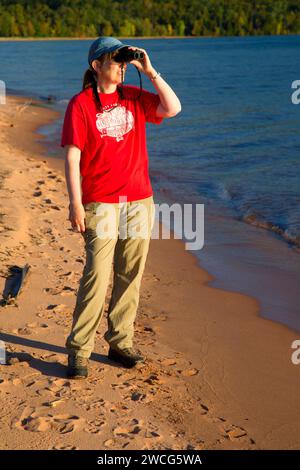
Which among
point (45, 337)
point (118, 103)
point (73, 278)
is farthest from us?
point (73, 278)

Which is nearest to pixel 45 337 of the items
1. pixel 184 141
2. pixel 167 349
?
pixel 167 349

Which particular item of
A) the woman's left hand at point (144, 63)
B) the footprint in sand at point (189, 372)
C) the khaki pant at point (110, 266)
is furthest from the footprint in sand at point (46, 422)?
the woman's left hand at point (144, 63)

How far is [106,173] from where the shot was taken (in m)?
4.13

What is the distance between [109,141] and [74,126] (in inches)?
8.8

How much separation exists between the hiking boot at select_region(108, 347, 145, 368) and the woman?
23cm

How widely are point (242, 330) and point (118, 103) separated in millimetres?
2068


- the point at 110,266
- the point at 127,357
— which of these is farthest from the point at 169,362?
the point at 110,266

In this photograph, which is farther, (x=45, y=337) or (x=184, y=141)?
→ (x=184, y=141)

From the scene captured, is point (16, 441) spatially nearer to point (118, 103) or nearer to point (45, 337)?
point (45, 337)

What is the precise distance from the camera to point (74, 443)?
3604mm

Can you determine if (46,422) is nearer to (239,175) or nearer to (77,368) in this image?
(77,368)

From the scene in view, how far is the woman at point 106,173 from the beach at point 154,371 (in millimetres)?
312

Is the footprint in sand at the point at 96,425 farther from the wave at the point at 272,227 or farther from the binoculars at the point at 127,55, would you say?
the wave at the point at 272,227
